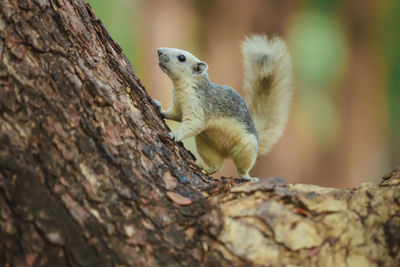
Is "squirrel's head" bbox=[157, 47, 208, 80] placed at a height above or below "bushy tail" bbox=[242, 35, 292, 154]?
below

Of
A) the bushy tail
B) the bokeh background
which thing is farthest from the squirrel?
the bokeh background

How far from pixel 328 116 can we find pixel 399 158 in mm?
5391

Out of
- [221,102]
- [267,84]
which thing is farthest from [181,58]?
[267,84]

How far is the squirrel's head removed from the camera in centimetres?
269

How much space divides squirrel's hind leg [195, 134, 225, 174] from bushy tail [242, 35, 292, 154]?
0.53m

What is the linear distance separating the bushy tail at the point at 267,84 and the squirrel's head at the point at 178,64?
417 mm

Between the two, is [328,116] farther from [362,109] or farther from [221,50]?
[221,50]

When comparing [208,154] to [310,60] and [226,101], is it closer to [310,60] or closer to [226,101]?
[226,101]

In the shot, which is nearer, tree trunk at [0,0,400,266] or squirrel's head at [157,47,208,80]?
tree trunk at [0,0,400,266]

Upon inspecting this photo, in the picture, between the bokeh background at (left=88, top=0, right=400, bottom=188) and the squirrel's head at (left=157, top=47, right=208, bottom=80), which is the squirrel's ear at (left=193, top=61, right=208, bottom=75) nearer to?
Answer: the squirrel's head at (left=157, top=47, right=208, bottom=80)

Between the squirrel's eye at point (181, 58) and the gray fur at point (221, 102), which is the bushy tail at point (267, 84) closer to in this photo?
the gray fur at point (221, 102)

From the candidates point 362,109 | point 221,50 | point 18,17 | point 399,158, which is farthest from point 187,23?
Answer: point 399,158

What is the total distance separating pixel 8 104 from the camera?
1.39m

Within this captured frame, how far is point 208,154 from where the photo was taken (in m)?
2.92
